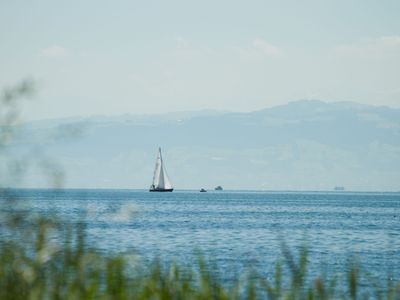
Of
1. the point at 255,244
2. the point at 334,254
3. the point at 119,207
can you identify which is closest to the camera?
the point at 119,207

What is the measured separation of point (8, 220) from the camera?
8383 millimetres

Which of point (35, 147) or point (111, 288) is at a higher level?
point (35, 147)

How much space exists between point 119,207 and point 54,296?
1767 millimetres

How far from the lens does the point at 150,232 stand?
61219 mm

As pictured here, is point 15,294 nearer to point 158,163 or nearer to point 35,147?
point 35,147

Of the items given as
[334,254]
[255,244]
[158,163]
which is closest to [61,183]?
[334,254]

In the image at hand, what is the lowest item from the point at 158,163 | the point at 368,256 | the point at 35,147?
the point at 368,256

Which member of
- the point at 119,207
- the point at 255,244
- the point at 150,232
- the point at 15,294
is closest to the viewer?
the point at 119,207

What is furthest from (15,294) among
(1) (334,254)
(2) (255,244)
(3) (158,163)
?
(3) (158,163)

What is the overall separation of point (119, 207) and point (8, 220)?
1367 millimetres

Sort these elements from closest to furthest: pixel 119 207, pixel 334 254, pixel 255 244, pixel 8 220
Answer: pixel 119 207 < pixel 8 220 < pixel 334 254 < pixel 255 244

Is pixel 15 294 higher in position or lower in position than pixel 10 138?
lower

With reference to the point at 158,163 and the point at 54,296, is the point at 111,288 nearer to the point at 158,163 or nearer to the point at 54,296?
the point at 54,296

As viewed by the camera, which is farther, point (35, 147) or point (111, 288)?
point (111, 288)
